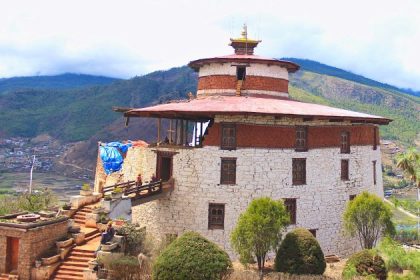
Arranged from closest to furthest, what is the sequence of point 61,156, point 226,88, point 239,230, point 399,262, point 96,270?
point 399,262, point 96,270, point 239,230, point 226,88, point 61,156

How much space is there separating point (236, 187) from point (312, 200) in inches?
183

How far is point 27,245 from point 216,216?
9985 millimetres

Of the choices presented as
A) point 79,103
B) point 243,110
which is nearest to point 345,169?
point 243,110

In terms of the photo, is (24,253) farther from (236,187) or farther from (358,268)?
(358,268)

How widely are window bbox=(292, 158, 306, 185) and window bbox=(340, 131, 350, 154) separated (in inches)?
137

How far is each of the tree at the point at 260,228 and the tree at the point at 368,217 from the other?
5114 mm

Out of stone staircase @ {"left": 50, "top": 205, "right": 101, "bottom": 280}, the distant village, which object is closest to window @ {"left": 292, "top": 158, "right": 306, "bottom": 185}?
stone staircase @ {"left": 50, "top": 205, "right": 101, "bottom": 280}

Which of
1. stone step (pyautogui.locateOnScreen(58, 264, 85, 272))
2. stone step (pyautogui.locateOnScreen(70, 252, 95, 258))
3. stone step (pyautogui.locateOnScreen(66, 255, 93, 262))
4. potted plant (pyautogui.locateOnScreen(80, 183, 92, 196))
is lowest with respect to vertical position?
stone step (pyautogui.locateOnScreen(58, 264, 85, 272))

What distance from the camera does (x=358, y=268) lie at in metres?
22.6

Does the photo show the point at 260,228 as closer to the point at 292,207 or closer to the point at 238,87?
the point at 292,207

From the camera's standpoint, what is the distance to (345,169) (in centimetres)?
3012

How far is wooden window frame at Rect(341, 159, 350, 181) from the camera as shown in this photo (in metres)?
30.0

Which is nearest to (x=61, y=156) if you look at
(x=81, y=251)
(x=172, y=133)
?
(x=172, y=133)

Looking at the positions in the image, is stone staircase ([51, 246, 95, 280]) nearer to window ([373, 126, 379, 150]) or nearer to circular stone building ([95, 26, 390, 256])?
circular stone building ([95, 26, 390, 256])
